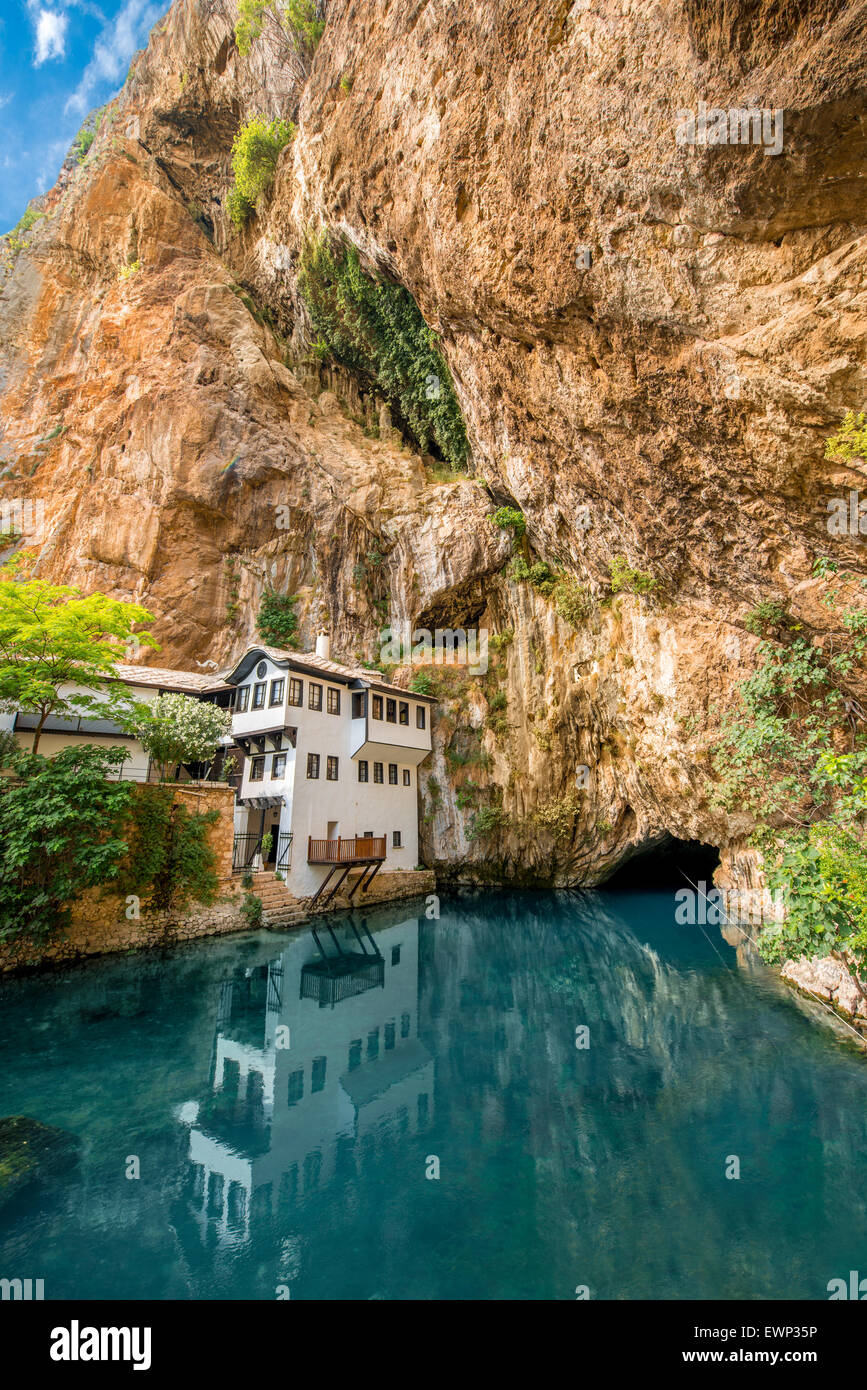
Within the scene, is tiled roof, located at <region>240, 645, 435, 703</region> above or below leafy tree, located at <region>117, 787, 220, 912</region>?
above

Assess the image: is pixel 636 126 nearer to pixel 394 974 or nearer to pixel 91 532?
pixel 394 974

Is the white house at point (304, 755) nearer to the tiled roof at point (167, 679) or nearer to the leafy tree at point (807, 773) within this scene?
the tiled roof at point (167, 679)

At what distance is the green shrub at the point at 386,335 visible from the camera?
26.7 metres

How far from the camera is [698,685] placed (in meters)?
15.1

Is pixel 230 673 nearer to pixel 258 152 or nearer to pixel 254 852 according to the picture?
pixel 254 852

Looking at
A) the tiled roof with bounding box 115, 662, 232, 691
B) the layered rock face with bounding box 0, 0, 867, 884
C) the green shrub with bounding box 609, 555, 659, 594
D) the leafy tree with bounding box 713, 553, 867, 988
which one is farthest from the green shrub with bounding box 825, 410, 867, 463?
the tiled roof with bounding box 115, 662, 232, 691

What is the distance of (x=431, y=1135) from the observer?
8.02m

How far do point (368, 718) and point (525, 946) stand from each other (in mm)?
10854

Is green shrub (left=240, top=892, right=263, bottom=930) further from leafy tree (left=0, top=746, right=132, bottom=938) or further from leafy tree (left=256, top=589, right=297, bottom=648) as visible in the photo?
leafy tree (left=256, top=589, right=297, bottom=648)

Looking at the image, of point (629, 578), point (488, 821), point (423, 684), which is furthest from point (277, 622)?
point (629, 578)

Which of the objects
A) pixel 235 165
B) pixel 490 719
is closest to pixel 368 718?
pixel 490 719

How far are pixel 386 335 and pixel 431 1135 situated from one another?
3074 cm

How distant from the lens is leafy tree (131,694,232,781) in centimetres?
1945

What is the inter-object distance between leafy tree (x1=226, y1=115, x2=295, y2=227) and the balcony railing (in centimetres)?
3437
